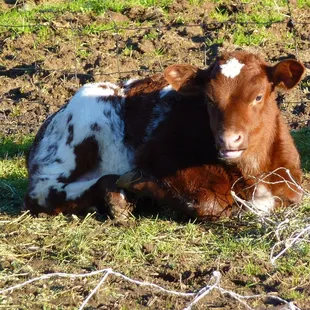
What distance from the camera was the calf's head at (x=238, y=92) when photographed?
6.16 metres

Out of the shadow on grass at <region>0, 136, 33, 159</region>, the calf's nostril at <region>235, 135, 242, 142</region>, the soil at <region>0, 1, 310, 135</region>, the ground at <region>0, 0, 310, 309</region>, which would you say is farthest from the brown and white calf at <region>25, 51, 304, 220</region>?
the soil at <region>0, 1, 310, 135</region>

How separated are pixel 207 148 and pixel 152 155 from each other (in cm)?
49

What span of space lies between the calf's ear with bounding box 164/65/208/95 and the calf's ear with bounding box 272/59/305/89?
1.89 feet

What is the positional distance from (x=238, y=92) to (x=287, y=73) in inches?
19.9

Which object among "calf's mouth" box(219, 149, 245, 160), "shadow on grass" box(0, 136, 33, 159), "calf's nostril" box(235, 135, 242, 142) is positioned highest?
"calf's nostril" box(235, 135, 242, 142)

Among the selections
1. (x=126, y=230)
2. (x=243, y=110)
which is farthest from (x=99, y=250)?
(x=243, y=110)

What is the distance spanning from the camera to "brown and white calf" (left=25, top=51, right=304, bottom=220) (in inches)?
250

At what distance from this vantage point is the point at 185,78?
664 cm

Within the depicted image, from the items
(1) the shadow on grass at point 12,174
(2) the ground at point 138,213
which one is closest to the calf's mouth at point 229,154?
(2) the ground at point 138,213

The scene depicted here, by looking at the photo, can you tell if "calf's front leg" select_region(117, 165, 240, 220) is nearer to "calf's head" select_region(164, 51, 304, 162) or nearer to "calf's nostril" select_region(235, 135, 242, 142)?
"calf's head" select_region(164, 51, 304, 162)

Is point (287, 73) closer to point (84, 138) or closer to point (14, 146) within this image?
point (84, 138)

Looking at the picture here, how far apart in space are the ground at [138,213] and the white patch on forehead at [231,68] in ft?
3.91

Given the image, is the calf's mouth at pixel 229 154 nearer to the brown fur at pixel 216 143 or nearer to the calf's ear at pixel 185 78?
the brown fur at pixel 216 143

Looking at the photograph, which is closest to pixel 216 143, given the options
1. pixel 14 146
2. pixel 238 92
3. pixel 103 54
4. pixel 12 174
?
pixel 238 92
